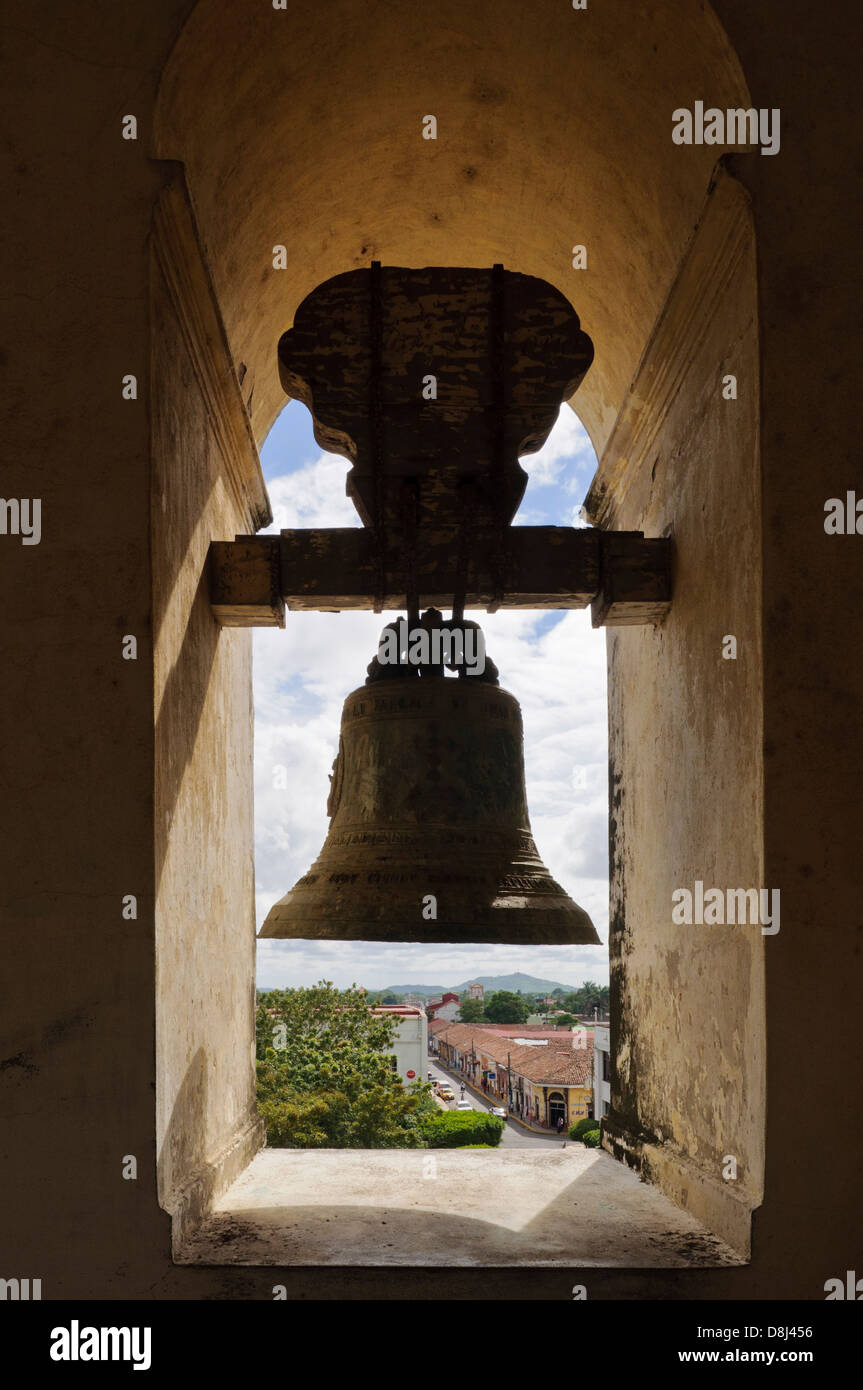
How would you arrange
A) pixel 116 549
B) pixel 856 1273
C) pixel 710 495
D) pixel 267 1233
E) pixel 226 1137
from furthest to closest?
pixel 226 1137 < pixel 710 495 < pixel 267 1233 < pixel 116 549 < pixel 856 1273

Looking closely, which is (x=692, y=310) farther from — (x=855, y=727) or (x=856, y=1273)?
(x=856, y=1273)

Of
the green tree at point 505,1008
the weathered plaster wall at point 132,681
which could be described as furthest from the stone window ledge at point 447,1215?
the green tree at point 505,1008

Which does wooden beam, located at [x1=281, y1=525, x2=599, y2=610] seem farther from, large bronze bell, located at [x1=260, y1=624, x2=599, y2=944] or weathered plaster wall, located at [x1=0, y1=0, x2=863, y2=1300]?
weathered plaster wall, located at [x1=0, y1=0, x2=863, y2=1300]

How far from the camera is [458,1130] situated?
1909 cm

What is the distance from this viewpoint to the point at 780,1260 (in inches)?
107

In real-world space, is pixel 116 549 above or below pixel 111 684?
above

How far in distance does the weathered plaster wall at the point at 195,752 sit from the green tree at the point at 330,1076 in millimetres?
11543

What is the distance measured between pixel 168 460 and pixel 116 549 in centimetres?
42

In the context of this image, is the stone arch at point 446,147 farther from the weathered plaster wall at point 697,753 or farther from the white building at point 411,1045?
the white building at point 411,1045

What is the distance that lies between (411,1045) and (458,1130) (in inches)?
84.5

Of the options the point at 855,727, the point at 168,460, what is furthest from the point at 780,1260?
the point at 168,460

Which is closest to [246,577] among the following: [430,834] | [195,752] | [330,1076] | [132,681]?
[195,752]

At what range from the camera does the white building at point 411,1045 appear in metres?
20.2
